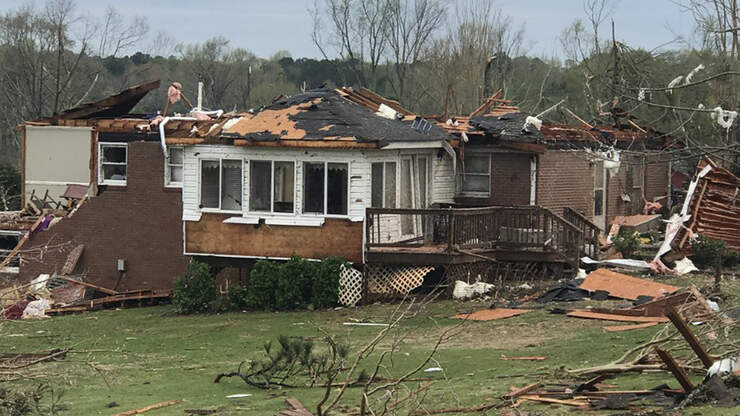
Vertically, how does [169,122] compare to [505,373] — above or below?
above

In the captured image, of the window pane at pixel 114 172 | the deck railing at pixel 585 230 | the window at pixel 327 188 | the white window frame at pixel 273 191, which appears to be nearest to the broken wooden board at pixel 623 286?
the deck railing at pixel 585 230

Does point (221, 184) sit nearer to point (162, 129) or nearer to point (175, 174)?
point (162, 129)

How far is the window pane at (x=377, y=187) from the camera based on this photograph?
26.0 meters

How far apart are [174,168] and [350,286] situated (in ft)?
23.0

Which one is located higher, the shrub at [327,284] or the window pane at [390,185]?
the window pane at [390,185]

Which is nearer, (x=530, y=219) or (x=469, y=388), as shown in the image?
(x=469, y=388)

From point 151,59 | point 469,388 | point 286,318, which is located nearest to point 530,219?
point 286,318

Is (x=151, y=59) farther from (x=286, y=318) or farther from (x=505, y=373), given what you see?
(x=505, y=373)

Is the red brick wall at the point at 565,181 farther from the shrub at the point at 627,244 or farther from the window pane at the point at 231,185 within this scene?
the window pane at the point at 231,185

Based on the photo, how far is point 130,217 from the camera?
100.0ft

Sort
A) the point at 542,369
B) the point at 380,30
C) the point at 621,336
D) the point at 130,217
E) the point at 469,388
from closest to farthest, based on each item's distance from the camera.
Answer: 1. the point at 469,388
2. the point at 542,369
3. the point at 621,336
4. the point at 130,217
5. the point at 380,30

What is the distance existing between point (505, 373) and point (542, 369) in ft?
1.64

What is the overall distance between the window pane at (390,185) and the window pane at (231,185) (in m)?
3.34

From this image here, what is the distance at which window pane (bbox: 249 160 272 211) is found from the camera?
26438mm
